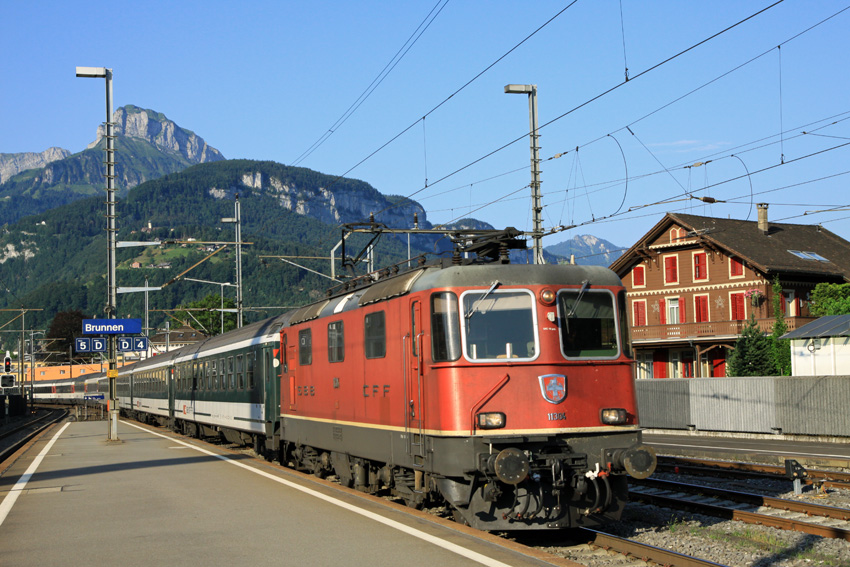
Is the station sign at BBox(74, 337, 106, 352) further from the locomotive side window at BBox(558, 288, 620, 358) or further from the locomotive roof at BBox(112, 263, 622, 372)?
the locomotive side window at BBox(558, 288, 620, 358)

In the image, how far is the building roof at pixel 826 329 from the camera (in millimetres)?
30677

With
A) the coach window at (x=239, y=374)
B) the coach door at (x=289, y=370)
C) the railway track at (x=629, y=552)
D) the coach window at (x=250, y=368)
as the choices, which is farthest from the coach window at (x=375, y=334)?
the coach window at (x=239, y=374)

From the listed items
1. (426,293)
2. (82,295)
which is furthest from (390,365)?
(82,295)

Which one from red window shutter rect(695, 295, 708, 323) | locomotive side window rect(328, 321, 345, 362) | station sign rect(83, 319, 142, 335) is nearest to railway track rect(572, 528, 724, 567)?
locomotive side window rect(328, 321, 345, 362)

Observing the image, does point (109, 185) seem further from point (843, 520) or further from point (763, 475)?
point (843, 520)

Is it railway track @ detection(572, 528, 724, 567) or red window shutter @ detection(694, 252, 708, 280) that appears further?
red window shutter @ detection(694, 252, 708, 280)

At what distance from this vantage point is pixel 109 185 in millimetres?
26969

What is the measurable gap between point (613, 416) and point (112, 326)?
2031cm

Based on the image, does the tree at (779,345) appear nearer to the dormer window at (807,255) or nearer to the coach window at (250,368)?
the dormer window at (807,255)

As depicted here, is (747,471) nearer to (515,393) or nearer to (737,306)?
(515,393)

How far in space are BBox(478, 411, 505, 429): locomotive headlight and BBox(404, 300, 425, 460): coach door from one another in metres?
0.97

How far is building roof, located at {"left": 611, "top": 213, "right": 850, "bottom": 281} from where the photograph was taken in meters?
48.2

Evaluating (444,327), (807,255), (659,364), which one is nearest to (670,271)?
(659,364)

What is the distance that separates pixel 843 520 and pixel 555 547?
3.81 metres
